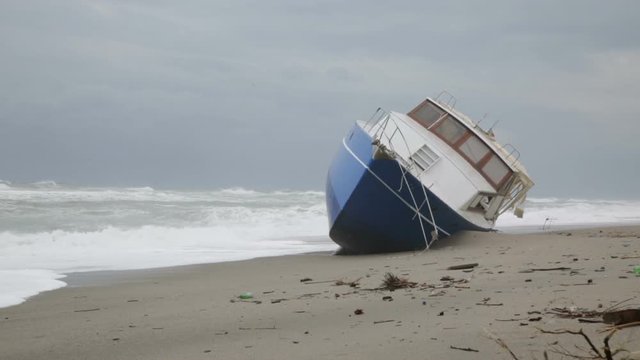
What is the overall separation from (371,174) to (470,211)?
6.78ft

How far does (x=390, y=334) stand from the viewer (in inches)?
177

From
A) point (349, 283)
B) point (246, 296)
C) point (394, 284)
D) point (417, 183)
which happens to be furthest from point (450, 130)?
point (246, 296)

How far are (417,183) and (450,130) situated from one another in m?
2.30

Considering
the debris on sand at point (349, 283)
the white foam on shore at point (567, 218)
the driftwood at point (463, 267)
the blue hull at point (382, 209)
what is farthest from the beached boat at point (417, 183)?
the white foam on shore at point (567, 218)

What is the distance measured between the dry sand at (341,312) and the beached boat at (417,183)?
191cm

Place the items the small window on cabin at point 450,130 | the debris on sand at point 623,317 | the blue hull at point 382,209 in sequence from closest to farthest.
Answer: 1. the debris on sand at point 623,317
2. the blue hull at point 382,209
3. the small window on cabin at point 450,130

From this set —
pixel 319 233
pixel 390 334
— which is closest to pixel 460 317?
pixel 390 334

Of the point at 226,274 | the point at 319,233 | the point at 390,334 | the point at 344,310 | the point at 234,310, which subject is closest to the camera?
the point at 390,334

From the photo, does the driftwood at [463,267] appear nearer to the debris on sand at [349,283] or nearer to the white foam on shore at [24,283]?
the debris on sand at [349,283]

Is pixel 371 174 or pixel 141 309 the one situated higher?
pixel 371 174

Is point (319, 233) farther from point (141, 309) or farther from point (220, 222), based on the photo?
point (141, 309)

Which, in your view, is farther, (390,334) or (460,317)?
(460,317)

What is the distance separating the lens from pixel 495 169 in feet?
40.6

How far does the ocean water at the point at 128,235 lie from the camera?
1180 cm
